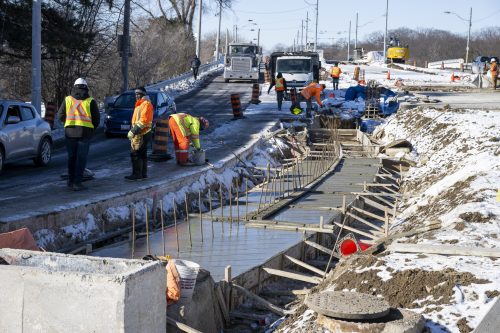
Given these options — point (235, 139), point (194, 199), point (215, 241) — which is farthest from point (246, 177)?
point (215, 241)

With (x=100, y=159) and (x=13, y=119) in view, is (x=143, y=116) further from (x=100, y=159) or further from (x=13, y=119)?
(x=100, y=159)

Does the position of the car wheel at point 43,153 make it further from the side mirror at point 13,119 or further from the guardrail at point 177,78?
the guardrail at point 177,78

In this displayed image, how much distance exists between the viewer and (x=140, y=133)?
13758 mm

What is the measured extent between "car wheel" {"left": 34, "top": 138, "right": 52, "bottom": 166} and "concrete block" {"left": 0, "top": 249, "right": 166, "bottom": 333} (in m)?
10.6

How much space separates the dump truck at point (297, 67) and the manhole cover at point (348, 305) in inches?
1202

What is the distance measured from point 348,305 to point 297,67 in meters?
32.1

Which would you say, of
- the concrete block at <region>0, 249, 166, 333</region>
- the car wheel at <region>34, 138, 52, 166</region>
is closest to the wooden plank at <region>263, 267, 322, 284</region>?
the concrete block at <region>0, 249, 166, 333</region>

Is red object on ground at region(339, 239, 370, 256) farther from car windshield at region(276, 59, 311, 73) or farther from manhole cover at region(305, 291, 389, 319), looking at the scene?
car windshield at region(276, 59, 311, 73)

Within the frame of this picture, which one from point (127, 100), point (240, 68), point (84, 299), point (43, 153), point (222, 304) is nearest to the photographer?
point (84, 299)

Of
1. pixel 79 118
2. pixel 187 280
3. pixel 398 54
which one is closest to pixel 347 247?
pixel 187 280

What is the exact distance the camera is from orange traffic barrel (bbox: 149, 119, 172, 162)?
1750cm

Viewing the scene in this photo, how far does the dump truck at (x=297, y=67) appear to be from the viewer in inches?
1462

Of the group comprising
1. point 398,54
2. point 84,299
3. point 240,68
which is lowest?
point 84,299

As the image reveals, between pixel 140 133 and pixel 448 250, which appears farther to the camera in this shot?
pixel 140 133
